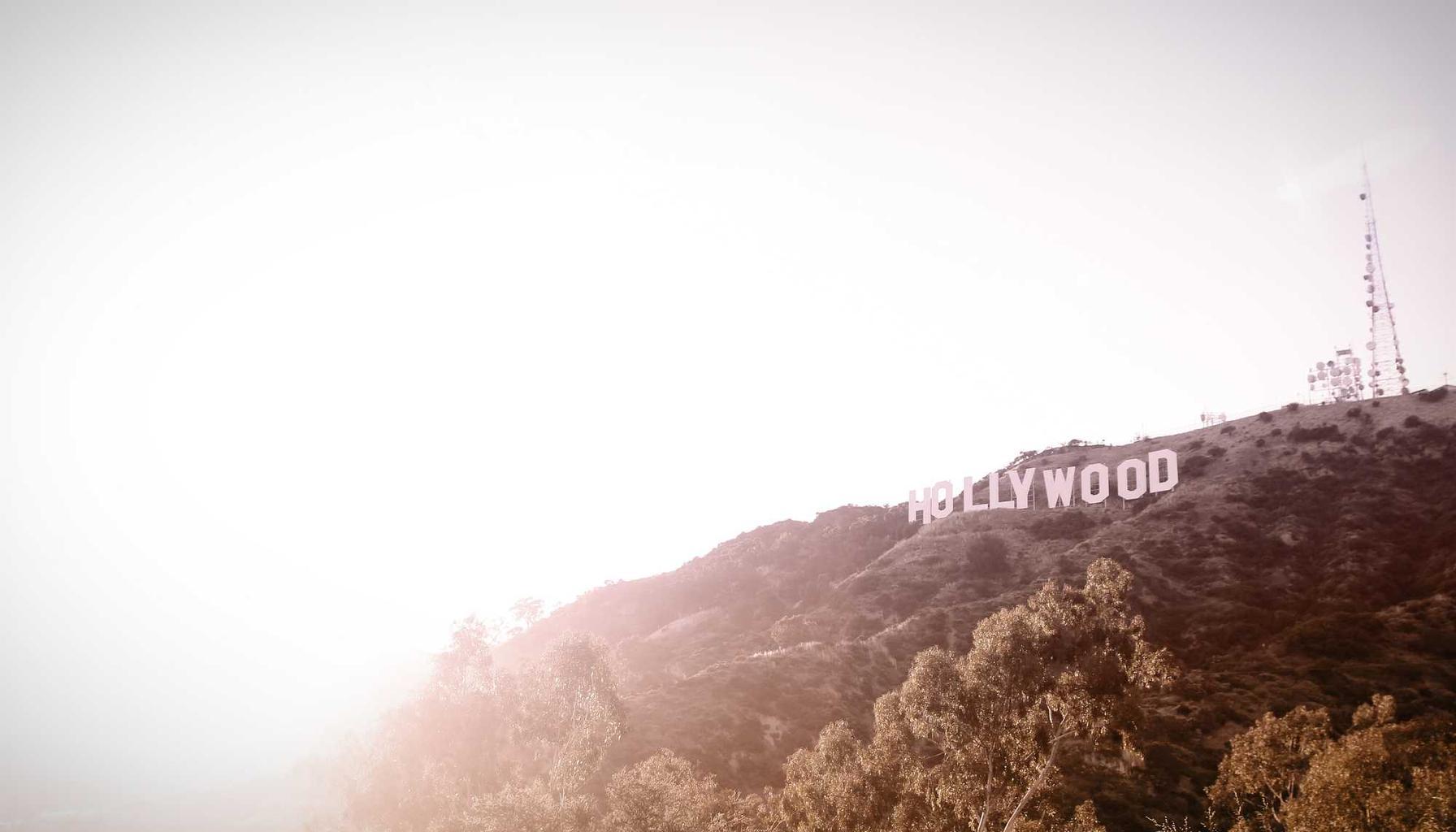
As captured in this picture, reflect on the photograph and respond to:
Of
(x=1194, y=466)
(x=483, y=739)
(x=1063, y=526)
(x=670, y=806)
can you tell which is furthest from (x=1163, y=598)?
(x=483, y=739)

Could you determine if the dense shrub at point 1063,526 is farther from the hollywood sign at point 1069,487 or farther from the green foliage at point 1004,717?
the green foliage at point 1004,717

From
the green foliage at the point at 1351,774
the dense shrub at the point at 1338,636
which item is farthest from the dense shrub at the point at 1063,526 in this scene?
the green foliage at the point at 1351,774

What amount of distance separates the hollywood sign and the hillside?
4.16m

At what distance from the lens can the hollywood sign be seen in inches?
4993

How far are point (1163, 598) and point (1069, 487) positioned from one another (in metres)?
34.9

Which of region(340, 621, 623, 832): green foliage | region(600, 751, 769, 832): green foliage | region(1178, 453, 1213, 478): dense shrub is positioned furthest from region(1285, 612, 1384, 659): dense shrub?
region(340, 621, 623, 832): green foliage

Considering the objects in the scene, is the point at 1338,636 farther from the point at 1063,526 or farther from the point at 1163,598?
the point at 1063,526

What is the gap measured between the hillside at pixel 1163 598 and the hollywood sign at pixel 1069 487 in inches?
164

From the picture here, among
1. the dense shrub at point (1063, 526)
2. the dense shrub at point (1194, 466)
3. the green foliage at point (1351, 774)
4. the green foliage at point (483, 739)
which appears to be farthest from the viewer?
the dense shrub at point (1194, 466)

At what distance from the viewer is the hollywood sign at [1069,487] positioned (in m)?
127

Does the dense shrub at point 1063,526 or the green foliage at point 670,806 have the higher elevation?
the dense shrub at point 1063,526

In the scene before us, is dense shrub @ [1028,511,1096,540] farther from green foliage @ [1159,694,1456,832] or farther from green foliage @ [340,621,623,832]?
green foliage @ [340,621,623,832]

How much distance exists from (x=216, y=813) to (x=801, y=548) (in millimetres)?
188201

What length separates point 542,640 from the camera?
152125mm
